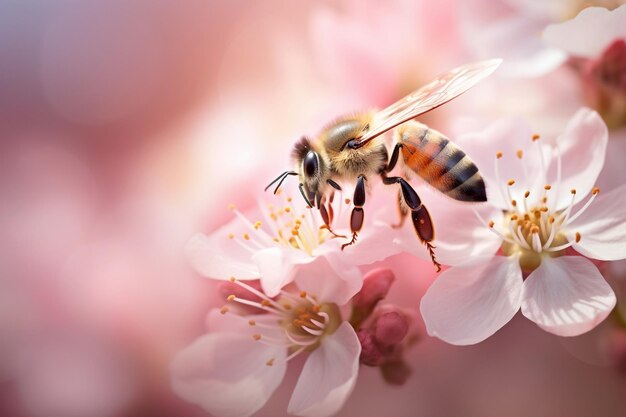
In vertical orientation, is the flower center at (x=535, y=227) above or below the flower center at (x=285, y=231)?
below

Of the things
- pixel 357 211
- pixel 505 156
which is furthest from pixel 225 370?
pixel 505 156

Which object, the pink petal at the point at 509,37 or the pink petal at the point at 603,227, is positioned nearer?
the pink petal at the point at 603,227

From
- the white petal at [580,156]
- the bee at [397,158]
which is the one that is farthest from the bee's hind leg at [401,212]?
the white petal at [580,156]

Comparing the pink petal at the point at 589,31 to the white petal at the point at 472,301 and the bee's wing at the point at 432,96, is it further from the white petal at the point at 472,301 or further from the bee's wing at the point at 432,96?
the white petal at the point at 472,301

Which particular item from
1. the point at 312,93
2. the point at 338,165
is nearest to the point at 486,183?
the point at 338,165

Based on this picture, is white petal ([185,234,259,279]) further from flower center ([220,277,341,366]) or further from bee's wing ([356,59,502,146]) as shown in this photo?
bee's wing ([356,59,502,146])

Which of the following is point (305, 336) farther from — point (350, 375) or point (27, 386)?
point (27, 386)
